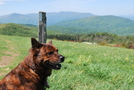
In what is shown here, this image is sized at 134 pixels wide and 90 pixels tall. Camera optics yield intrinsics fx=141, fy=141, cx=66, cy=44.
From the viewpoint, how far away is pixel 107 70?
268 inches

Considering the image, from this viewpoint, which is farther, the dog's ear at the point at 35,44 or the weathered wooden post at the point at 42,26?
the weathered wooden post at the point at 42,26

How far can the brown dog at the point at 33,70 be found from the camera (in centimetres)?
287

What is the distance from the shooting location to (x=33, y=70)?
2957 mm

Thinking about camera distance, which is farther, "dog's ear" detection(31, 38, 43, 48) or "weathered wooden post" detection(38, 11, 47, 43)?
"weathered wooden post" detection(38, 11, 47, 43)

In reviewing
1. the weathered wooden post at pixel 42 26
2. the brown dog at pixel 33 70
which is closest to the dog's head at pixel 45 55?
the brown dog at pixel 33 70

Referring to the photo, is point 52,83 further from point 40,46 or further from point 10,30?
point 10,30

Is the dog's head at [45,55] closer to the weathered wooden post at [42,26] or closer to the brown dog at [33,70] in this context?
the brown dog at [33,70]

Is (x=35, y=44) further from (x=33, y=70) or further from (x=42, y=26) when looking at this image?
(x=42, y=26)

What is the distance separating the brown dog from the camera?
2.87m

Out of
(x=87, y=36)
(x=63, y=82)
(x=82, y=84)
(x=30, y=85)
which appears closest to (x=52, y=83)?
(x=63, y=82)

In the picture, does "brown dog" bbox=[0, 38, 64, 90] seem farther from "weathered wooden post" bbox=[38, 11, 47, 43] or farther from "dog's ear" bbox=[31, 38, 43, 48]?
"weathered wooden post" bbox=[38, 11, 47, 43]

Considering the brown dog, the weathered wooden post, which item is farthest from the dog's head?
the weathered wooden post

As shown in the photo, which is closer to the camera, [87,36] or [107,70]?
[107,70]

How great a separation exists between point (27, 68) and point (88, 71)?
458 cm
